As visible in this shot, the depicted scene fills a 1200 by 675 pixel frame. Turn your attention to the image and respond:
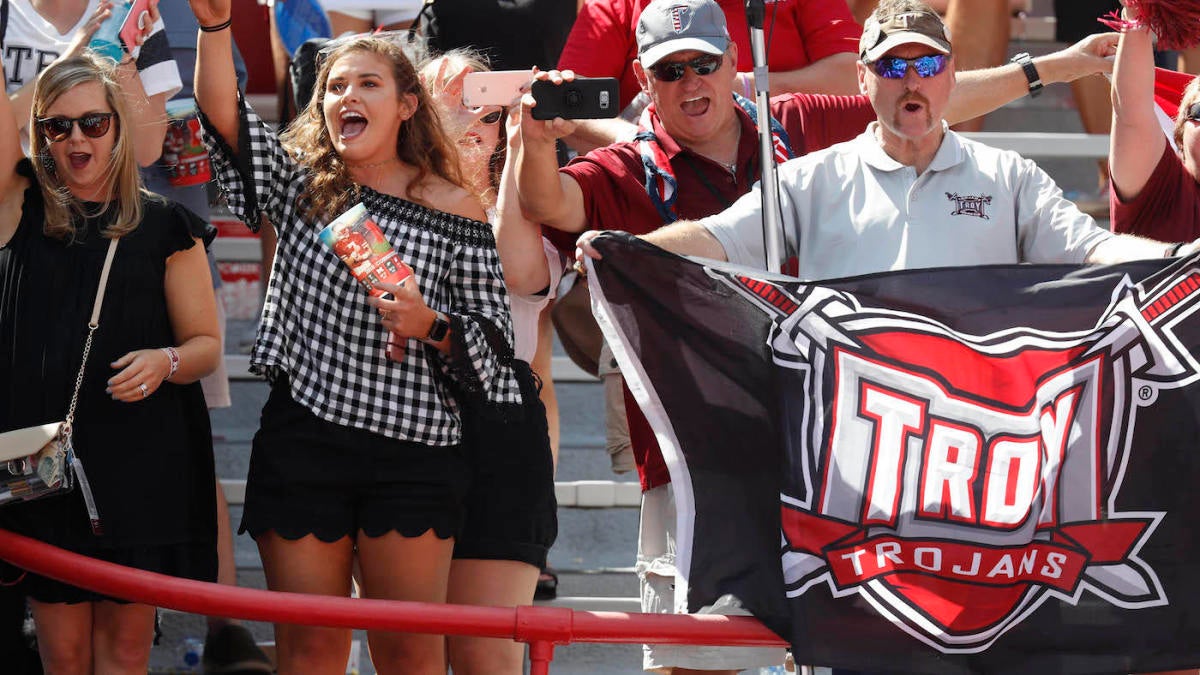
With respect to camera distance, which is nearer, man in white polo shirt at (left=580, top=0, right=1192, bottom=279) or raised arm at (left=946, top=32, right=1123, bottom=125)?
man in white polo shirt at (left=580, top=0, right=1192, bottom=279)

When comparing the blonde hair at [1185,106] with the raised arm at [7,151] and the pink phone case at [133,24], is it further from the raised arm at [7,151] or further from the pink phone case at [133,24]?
the raised arm at [7,151]

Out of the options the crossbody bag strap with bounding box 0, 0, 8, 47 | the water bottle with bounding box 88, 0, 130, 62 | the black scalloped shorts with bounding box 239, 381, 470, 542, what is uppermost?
the crossbody bag strap with bounding box 0, 0, 8, 47

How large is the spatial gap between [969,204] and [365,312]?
1454mm

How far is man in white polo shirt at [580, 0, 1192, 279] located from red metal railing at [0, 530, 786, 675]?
917 mm

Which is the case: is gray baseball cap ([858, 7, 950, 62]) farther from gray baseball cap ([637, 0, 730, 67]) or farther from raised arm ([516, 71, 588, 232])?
raised arm ([516, 71, 588, 232])

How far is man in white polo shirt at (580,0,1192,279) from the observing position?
12.5ft

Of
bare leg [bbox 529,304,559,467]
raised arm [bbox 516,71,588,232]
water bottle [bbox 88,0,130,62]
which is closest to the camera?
raised arm [bbox 516,71,588,232]

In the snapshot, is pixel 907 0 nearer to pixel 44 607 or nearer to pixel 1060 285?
pixel 1060 285

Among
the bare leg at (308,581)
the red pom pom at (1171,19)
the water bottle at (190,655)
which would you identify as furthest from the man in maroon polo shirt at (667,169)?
the water bottle at (190,655)

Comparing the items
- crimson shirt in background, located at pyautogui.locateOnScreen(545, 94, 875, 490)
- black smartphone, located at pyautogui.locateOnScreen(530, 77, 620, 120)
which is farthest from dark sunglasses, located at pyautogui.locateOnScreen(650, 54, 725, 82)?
black smartphone, located at pyautogui.locateOnScreen(530, 77, 620, 120)

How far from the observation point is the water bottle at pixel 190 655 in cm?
524

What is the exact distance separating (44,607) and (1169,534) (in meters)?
2.60

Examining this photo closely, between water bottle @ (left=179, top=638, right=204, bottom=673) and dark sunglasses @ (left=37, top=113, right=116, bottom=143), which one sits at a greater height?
dark sunglasses @ (left=37, top=113, right=116, bottom=143)

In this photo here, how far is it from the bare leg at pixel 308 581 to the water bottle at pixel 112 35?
1683 millimetres
